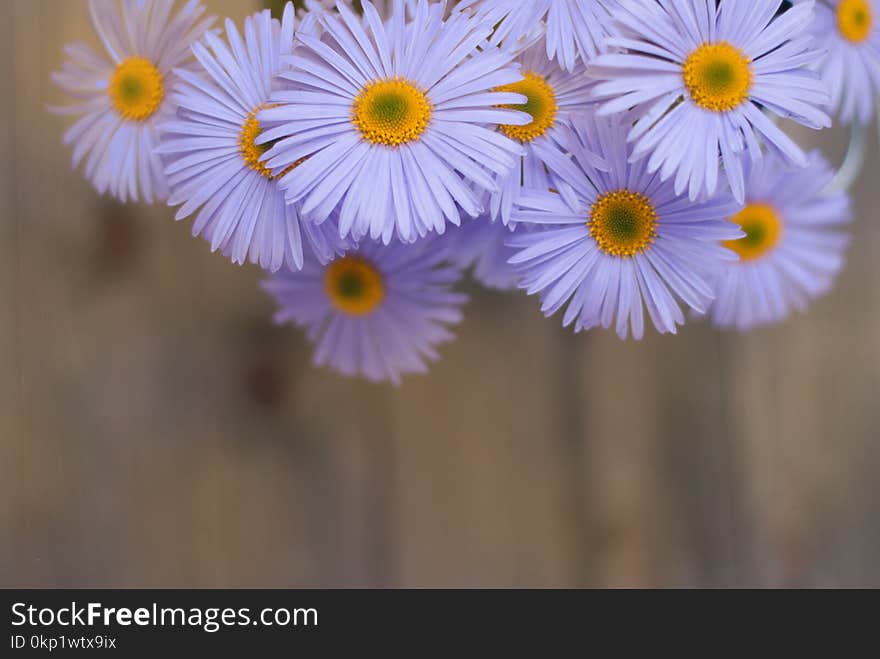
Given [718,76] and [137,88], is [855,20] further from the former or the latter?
[137,88]

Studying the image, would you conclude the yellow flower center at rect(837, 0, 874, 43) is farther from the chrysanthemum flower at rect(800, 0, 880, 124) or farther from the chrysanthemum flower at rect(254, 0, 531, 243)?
the chrysanthemum flower at rect(254, 0, 531, 243)

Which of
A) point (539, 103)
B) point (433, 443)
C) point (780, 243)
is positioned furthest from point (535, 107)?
point (433, 443)

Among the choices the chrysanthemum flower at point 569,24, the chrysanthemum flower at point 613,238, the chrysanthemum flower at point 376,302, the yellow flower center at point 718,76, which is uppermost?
the chrysanthemum flower at point 376,302

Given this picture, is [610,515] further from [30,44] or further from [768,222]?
[30,44]

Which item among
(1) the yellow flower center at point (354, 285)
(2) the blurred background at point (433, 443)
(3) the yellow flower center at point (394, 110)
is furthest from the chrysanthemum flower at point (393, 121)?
(2) the blurred background at point (433, 443)

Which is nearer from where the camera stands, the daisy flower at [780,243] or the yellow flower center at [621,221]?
the yellow flower center at [621,221]

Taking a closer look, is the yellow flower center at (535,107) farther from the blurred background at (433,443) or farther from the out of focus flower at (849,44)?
the blurred background at (433,443)
